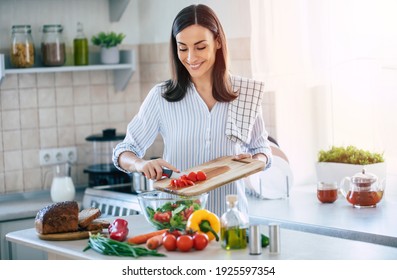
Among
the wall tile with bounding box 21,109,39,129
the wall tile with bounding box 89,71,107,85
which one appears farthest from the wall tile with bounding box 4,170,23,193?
the wall tile with bounding box 89,71,107,85

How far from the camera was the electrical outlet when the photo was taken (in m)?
4.20

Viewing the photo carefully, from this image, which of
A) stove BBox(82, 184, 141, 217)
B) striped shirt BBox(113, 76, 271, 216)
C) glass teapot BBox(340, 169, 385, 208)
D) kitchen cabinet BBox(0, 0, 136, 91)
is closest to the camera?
striped shirt BBox(113, 76, 271, 216)

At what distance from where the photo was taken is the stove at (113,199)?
3723mm

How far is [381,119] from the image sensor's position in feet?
11.6

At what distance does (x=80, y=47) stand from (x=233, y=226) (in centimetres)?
210

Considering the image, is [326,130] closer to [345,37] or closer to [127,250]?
[345,37]

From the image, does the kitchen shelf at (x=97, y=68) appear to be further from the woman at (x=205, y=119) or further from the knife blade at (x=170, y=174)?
the knife blade at (x=170, y=174)

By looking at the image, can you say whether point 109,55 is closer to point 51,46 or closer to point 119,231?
point 51,46

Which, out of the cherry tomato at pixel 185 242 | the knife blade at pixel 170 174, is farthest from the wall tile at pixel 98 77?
the cherry tomato at pixel 185 242

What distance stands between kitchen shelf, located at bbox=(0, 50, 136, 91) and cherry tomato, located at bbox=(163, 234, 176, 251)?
5.98 feet

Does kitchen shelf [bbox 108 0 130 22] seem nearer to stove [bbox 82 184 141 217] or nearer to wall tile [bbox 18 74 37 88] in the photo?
wall tile [bbox 18 74 37 88]

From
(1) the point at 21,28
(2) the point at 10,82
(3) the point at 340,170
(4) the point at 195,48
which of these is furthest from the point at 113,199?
(4) the point at 195,48

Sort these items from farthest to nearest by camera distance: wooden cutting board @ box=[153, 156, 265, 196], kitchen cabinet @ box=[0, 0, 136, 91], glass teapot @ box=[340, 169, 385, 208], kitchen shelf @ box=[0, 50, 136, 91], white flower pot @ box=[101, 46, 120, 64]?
white flower pot @ box=[101, 46, 120, 64] → kitchen cabinet @ box=[0, 0, 136, 91] → kitchen shelf @ box=[0, 50, 136, 91] → glass teapot @ box=[340, 169, 385, 208] → wooden cutting board @ box=[153, 156, 265, 196]
